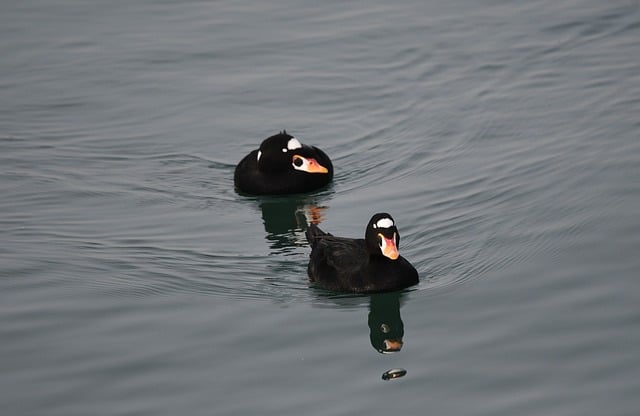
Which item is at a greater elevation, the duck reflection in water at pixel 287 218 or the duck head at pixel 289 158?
the duck head at pixel 289 158

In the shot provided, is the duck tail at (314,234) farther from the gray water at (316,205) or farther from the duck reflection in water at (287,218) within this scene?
the duck reflection in water at (287,218)

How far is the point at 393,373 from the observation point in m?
10.9

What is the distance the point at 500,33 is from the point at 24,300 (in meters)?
12.0

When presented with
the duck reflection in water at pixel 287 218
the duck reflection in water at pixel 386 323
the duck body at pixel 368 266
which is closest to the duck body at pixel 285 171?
the duck reflection in water at pixel 287 218

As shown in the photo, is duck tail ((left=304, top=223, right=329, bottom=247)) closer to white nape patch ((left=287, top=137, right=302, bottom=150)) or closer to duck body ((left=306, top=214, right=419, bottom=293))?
duck body ((left=306, top=214, right=419, bottom=293))

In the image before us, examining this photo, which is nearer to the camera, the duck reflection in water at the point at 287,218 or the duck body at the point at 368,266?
the duck body at the point at 368,266

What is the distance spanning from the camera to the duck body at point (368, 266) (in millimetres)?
12789

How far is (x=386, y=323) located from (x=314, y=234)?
2.15 m

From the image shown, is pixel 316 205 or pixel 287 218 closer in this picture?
pixel 287 218

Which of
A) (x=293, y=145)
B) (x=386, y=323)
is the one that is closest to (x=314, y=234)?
(x=386, y=323)

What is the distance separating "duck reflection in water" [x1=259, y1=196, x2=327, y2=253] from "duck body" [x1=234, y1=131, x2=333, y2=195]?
0.48ft

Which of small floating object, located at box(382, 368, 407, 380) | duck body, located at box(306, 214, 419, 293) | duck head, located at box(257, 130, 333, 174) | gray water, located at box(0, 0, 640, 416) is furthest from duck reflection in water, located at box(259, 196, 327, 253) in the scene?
small floating object, located at box(382, 368, 407, 380)

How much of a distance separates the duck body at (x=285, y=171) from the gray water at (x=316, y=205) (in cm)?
19

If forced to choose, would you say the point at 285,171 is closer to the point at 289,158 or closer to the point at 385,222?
the point at 289,158
